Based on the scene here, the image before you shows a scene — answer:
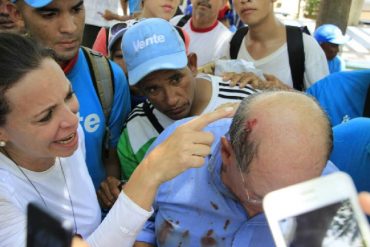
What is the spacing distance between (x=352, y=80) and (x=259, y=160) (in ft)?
2.97

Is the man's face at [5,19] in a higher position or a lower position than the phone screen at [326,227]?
higher

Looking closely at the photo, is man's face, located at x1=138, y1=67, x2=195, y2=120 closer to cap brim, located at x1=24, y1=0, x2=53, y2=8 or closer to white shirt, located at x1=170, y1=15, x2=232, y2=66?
cap brim, located at x1=24, y1=0, x2=53, y2=8

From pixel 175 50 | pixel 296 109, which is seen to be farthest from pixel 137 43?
pixel 296 109

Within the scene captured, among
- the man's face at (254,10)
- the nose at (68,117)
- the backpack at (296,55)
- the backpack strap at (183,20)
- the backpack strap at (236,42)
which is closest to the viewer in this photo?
the nose at (68,117)

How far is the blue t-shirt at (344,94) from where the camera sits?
1.70m

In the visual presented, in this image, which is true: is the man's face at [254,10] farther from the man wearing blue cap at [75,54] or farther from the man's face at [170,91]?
the man wearing blue cap at [75,54]

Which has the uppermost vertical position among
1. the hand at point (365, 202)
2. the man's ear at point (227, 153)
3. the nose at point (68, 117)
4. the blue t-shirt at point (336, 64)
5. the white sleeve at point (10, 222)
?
the hand at point (365, 202)

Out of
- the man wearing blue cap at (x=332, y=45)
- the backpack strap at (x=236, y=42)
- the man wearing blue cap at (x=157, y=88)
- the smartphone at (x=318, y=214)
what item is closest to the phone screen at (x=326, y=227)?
the smartphone at (x=318, y=214)

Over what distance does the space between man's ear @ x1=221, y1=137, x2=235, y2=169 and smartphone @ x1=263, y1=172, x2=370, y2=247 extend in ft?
1.51

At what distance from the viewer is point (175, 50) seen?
1761mm

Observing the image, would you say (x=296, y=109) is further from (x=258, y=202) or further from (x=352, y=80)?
(x=352, y=80)

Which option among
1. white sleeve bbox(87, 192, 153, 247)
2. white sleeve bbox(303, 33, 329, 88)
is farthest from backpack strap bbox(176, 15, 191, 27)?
white sleeve bbox(87, 192, 153, 247)

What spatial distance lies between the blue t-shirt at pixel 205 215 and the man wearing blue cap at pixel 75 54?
53 cm

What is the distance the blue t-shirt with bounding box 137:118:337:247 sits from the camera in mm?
1212
